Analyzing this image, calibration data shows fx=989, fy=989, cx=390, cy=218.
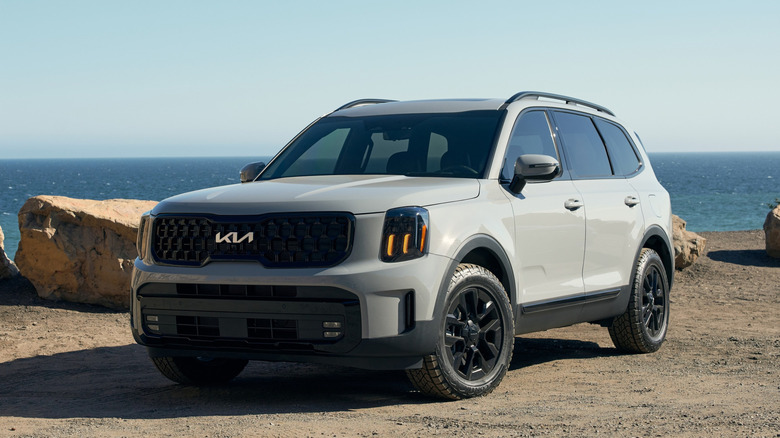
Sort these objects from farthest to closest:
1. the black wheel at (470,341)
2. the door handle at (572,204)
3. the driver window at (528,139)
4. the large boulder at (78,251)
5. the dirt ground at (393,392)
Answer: the large boulder at (78,251) → the door handle at (572,204) → the driver window at (528,139) → the black wheel at (470,341) → the dirt ground at (393,392)

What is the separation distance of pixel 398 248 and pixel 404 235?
0.26ft

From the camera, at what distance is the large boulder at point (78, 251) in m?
11.0

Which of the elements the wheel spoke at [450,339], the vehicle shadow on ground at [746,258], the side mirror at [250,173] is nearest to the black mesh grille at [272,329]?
the wheel spoke at [450,339]

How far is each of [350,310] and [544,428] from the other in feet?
3.98

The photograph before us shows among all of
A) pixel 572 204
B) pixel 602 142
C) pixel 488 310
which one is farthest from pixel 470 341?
pixel 602 142

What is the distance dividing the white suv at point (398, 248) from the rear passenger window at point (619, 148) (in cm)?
40

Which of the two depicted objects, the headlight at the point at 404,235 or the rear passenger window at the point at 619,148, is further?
the rear passenger window at the point at 619,148

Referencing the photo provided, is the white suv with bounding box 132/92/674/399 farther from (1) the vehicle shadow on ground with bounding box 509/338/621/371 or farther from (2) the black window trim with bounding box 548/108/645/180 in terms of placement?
(1) the vehicle shadow on ground with bounding box 509/338/621/371

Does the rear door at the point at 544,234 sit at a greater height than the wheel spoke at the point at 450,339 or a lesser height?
greater

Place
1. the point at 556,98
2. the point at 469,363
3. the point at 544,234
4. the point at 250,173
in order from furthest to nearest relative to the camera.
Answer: the point at 556,98 → the point at 250,173 → the point at 544,234 → the point at 469,363

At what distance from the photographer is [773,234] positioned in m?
15.8

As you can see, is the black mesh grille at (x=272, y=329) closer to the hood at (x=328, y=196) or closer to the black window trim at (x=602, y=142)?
the hood at (x=328, y=196)

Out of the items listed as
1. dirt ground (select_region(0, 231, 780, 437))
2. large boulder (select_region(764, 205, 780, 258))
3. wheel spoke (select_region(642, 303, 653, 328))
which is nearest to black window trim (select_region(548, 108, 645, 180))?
wheel spoke (select_region(642, 303, 653, 328))

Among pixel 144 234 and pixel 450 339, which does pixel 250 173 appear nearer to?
pixel 144 234
